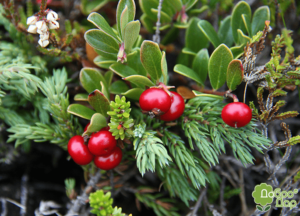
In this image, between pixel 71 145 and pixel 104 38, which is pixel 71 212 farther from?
pixel 104 38

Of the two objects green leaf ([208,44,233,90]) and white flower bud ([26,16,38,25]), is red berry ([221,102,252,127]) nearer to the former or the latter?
green leaf ([208,44,233,90])

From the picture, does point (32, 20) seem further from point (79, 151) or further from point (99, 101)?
point (79, 151)

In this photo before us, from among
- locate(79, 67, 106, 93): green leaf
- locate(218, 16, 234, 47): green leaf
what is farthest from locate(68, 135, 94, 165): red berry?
locate(218, 16, 234, 47): green leaf

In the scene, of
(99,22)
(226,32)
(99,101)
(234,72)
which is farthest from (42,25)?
(226,32)

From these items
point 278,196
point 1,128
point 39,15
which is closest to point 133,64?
point 39,15

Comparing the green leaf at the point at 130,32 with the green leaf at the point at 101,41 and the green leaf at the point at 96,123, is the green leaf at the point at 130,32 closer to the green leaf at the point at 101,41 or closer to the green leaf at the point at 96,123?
the green leaf at the point at 101,41

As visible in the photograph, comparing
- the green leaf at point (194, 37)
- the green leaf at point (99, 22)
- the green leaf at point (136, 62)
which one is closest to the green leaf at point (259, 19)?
the green leaf at point (194, 37)

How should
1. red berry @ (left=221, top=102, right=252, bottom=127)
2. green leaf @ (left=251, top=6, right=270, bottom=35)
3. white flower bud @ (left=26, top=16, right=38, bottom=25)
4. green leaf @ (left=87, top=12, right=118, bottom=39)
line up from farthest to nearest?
green leaf @ (left=251, top=6, right=270, bottom=35)
white flower bud @ (left=26, top=16, right=38, bottom=25)
green leaf @ (left=87, top=12, right=118, bottom=39)
red berry @ (left=221, top=102, right=252, bottom=127)
